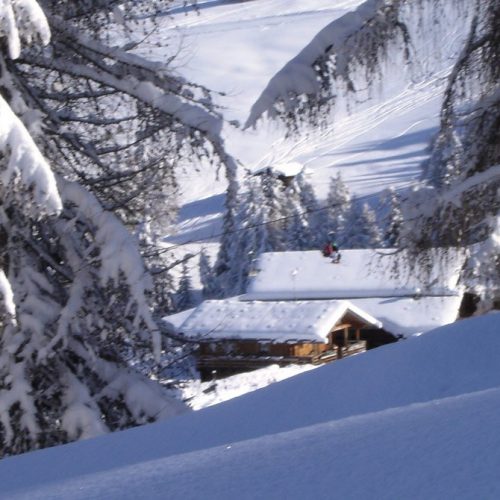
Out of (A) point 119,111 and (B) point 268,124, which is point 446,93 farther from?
(A) point 119,111

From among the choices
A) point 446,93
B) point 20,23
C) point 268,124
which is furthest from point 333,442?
point 446,93

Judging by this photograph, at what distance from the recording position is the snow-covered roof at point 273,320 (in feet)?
65.2

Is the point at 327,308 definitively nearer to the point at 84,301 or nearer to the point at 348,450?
the point at 84,301

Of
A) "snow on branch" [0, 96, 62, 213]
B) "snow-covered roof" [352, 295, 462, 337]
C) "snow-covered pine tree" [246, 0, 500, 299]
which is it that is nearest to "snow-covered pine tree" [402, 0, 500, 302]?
"snow-covered pine tree" [246, 0, 500, 299]

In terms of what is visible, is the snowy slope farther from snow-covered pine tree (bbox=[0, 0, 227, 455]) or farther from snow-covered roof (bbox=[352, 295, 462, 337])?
snow-covered roof (bbox=[352, 295, 462, 337])

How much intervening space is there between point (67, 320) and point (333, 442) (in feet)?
11.5

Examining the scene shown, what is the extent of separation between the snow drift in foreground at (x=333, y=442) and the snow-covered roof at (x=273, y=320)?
49.5 ft

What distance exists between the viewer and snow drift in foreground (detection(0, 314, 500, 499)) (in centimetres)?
258

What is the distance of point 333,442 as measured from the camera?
297 centimetres

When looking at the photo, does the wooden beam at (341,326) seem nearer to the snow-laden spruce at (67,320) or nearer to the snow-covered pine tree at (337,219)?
the snow-laden spruce at (67,320)

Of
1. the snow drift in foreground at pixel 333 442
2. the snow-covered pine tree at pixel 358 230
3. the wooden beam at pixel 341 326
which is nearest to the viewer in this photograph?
the snow drift in foreground at pixel 333 442

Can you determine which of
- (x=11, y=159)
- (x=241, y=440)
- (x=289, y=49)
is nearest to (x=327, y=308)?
(x=289, y=49)

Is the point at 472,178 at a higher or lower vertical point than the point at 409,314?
higher

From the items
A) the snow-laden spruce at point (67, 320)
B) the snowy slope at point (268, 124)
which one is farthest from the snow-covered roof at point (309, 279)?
the snow-laden spruce at point (67, 320)
